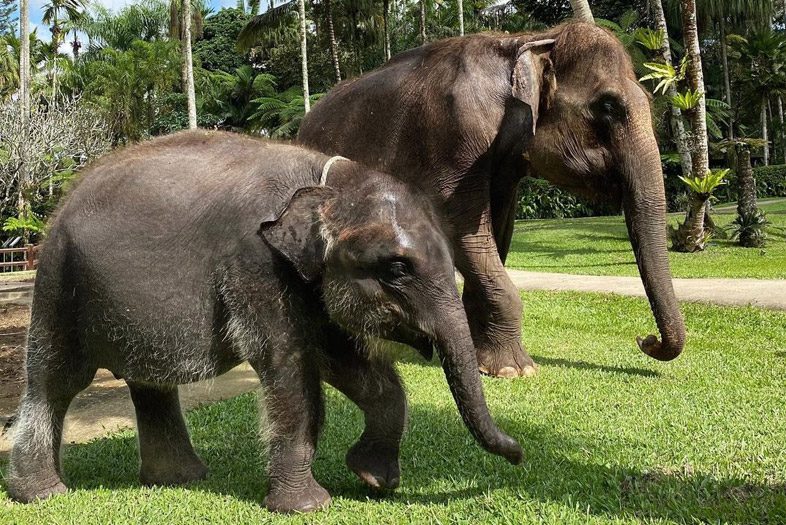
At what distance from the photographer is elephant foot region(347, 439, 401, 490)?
3.82 m

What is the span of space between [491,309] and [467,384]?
11.0 feet

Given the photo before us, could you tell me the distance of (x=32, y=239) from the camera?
27.9 m

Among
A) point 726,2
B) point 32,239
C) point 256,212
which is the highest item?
point 726,2

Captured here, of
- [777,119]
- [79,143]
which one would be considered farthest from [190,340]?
[777,119]

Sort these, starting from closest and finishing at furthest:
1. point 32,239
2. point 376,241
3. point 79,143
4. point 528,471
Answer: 1. point 376,241
2. point 528,471
3. point 32,239
4. point 79,143

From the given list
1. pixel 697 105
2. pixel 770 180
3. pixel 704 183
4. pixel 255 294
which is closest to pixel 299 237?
pixel 255 294

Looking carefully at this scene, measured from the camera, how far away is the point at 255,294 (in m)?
3.65

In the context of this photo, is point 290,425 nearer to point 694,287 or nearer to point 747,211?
point 694,287

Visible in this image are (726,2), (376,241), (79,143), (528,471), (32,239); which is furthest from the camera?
(726,2)

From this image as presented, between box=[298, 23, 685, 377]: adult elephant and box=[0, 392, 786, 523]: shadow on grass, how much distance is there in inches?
51.3

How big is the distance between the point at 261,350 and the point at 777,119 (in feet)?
152

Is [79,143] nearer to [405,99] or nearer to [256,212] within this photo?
[405,99]

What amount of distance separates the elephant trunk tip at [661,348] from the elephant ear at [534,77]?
1.77m

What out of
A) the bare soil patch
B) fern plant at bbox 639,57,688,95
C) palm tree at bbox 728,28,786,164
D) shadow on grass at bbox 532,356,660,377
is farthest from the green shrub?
shadow on grass at bbox 532,356,660,377
